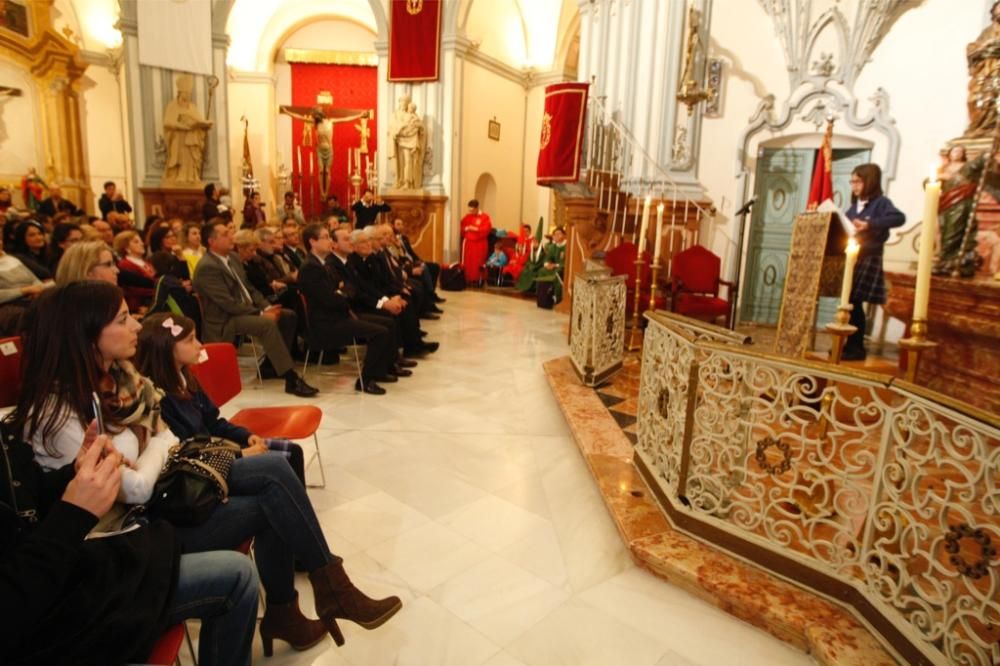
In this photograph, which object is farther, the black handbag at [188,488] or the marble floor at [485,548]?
the marble floor at [485,548]

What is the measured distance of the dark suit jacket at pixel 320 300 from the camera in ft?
14.8

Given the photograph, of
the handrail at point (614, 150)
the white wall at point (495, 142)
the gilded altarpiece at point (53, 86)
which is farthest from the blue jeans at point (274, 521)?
the gilded altarpiece at point (53, 86)

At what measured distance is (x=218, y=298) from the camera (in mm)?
4434

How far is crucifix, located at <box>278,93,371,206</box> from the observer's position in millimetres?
13102

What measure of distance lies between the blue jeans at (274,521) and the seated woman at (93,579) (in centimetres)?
28

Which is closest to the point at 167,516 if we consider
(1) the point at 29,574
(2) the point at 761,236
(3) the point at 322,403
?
(1) the point at 29,574

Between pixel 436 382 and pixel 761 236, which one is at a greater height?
pixel 761 236

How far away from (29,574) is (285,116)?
13929 mm

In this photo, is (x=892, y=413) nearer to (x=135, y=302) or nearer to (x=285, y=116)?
(x=135, y=302)

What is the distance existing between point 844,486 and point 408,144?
963cm

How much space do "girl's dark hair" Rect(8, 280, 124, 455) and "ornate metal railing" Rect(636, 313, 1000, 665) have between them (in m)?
2.04

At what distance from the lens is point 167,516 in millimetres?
1660

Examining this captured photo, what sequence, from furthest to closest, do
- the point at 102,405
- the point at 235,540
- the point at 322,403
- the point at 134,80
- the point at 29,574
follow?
A: the point at 134,80, the point at 322,403, the point at 235,540, the point at 102,405, the point at 29,574

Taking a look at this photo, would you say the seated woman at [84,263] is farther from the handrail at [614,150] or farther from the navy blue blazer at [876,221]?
the handrail at [614,150]
